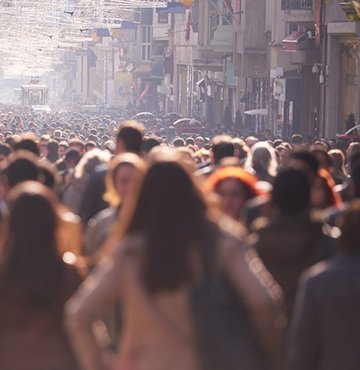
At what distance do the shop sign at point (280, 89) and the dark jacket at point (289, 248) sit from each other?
2023 inches

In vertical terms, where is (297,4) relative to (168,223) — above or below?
above

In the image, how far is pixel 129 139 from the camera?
1205cm

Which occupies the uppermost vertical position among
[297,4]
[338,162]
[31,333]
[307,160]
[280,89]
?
[297,4]

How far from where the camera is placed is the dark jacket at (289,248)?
26.6 ft

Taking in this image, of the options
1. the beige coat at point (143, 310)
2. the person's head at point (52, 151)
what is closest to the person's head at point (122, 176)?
the beige coat at point (143, 310)

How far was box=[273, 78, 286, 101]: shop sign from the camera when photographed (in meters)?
59.6

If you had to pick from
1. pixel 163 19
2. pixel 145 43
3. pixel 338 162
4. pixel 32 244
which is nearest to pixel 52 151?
pixel 338 162

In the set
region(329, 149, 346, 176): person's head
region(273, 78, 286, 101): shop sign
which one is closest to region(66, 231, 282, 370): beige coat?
region(329, 149, 346, 176): person's head

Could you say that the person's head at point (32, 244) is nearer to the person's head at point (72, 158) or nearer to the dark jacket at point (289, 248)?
the dark jacket at point (289, 248)

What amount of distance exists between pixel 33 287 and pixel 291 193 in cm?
200

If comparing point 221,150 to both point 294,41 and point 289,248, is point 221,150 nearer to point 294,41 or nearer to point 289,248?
point 289,248

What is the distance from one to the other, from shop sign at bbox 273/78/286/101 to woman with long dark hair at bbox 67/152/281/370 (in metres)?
53.5

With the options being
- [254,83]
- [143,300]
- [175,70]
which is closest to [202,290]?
[143,300]

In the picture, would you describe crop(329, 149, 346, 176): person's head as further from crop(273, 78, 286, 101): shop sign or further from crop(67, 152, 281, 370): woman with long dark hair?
crop(273, 78, 286, 101): shop sign
